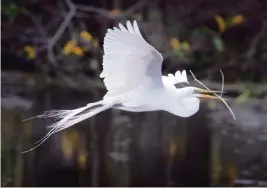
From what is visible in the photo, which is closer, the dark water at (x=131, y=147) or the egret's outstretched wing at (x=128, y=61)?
the egret's outstretched wing at (x=128, y=61)

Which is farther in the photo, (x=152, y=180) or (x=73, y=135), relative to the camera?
(x=73, y=135)

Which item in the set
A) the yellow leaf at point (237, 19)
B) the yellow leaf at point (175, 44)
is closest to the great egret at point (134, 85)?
the yellow leaf at point (175, 44)

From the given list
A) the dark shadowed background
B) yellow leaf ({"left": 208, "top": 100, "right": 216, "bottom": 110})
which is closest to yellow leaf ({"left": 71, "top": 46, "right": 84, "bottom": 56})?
the dark shadowed background

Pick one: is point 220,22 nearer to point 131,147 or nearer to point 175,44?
point 175,44

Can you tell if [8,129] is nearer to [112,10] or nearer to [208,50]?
[112,10]

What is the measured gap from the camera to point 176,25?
5.82 feet

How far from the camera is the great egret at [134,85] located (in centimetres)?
74

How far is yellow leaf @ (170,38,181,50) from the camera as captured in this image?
169 centimetres

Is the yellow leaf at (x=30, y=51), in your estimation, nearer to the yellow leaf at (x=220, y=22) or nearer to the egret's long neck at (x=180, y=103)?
the yellow leaf at (x=220, y=22)

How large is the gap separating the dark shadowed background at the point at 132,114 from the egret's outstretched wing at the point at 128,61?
32.7 inches

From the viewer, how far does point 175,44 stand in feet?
5.62

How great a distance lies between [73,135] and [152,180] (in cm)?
27

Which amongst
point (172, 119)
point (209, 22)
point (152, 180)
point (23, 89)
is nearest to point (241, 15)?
point (209, 22)

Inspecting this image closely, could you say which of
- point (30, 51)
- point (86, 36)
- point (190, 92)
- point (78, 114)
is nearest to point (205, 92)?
point (190, 92)
